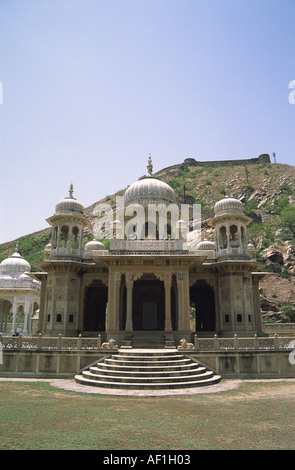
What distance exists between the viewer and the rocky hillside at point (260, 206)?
174 feet

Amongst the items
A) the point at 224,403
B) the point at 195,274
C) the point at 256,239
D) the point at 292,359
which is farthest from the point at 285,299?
the point at 224,403

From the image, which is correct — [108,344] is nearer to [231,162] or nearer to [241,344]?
[241,344]

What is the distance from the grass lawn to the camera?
744 centimetres

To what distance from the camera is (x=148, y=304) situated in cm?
2577

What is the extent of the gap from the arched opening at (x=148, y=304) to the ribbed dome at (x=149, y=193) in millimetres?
6456

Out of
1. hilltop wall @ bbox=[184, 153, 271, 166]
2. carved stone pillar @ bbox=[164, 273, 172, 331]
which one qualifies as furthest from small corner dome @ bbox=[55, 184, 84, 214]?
hilltop wall @ bbox=[184, 153, 271, 166]

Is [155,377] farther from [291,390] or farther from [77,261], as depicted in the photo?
[77,261]

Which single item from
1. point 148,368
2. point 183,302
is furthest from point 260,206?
point 148,368

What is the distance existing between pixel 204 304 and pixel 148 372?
1360 centimetres

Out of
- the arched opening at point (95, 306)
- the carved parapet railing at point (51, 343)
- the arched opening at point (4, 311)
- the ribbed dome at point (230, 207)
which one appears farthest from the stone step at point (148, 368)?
the arched opening at point (4, 311)

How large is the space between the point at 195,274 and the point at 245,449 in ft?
59.5

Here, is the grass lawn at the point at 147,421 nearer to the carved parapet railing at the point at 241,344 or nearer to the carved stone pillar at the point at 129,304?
the carved parapet railing at the point at 241,344

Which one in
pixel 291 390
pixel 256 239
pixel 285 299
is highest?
pixel 256 239
